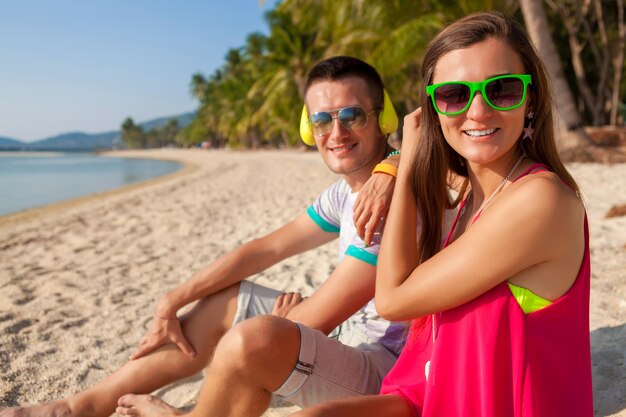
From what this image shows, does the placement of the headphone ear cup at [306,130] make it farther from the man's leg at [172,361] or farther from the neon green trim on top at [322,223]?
the man's leg at [172,361]

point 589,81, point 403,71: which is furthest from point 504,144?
point 589,81

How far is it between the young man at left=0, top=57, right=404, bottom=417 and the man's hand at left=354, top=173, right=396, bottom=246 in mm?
Result: 91

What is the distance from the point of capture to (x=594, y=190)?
7172mm

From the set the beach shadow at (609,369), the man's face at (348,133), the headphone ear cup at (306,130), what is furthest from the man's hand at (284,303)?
the beach shadow at (609,369)

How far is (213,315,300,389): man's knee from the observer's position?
145 centimetres

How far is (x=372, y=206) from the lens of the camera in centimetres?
164

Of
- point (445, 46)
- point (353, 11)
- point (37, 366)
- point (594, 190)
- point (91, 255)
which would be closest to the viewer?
point (445, 46)

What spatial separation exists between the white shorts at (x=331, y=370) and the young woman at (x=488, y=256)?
0.66 ft

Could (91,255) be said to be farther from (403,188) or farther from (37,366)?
(403,188)

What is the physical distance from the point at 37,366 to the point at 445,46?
2.76 meters

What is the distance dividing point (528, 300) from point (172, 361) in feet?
5.34

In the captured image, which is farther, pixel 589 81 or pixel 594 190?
pixel 589 81

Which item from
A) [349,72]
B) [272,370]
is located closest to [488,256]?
[272,370]

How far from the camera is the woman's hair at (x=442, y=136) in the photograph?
1.30 m
